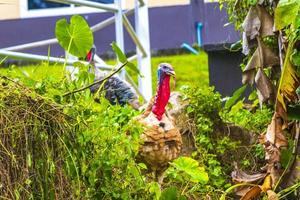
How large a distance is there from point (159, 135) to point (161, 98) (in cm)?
17

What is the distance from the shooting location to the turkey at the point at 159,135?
2.70 m

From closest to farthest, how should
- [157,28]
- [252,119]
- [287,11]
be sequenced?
[287,11] → [252,119] → [157,28]

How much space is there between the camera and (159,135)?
8.91 feet

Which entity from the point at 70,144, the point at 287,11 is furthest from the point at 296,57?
the point at 70,144

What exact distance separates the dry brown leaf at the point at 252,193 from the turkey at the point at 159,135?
33 cm

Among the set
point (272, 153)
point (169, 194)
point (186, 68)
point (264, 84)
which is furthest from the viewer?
point (186, 68)

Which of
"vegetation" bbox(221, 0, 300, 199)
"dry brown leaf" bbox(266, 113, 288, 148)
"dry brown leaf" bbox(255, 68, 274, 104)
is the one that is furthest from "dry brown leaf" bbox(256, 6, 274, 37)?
"dry brown leaf" bbox(266, 113, 288, 148)

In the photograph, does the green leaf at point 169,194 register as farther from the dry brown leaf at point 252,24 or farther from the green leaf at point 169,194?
the dry brown leaf at point 252,24

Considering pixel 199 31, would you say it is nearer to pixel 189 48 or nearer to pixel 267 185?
pixel 189 48

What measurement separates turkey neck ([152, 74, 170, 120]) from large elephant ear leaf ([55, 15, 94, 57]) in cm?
43

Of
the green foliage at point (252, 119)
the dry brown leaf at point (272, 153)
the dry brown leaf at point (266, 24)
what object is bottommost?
the dry brown leaf at point (272, 153)

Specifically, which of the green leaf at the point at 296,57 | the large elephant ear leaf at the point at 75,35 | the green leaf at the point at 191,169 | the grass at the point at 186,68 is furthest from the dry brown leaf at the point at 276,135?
the grass at the point at 186,68

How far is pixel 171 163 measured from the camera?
106 inches

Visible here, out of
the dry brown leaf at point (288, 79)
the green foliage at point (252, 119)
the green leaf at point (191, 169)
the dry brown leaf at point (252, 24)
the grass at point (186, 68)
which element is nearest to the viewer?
the green leaf at point (191, 169)
